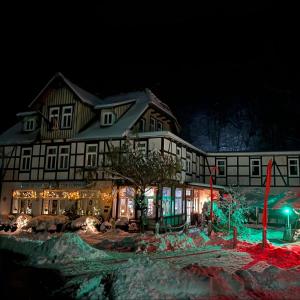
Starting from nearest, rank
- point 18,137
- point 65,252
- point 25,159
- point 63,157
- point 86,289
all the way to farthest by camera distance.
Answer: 1. point 86,289
2. point 65,252
3. point 63,157
4. point 25,159
5. point 18,137

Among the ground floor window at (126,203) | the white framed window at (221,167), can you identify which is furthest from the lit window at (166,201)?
the white framed window at (221,167)

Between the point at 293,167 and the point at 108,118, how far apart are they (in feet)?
59.2

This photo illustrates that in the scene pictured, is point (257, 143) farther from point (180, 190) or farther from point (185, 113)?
point (180, 190)

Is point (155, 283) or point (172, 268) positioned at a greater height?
point (172, 268)

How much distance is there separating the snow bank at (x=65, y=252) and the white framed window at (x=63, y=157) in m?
13.5

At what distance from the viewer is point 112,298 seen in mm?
8461

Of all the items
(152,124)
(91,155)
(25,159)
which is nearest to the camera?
(91,155)

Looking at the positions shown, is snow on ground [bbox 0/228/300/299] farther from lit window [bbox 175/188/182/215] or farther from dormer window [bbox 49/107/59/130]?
dormer window [bbox 49/107/59/130]

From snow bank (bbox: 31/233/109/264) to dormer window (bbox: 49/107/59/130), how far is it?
51.9 ft

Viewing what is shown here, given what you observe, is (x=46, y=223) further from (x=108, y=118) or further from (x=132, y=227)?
(x=108, y=118)

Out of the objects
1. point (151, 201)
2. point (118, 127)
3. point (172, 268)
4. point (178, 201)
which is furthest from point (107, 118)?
point (172, 268)

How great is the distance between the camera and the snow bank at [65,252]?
13.7m

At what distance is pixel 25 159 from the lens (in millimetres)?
29453

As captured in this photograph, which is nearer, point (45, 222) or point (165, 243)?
point (165, 243)
